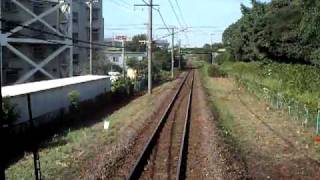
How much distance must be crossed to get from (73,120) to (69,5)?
54971 mm

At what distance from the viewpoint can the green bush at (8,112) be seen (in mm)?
18516

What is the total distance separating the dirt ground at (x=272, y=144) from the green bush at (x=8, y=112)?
7512 mm

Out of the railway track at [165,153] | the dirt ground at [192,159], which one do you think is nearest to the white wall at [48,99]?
the dirt ground at [192,159]

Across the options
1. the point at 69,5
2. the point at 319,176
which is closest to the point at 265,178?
the point at 319,176

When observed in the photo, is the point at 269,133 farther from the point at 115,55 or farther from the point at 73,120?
the point at 115,55

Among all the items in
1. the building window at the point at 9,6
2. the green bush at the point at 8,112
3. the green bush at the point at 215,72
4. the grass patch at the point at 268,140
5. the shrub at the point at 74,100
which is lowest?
the green bush at the point at 215,72

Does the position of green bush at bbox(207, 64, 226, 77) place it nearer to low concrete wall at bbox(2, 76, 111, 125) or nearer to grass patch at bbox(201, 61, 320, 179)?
low concrete wall at bbox(2, 76, 111, 125)

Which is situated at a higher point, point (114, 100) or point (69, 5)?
point (69, 5)

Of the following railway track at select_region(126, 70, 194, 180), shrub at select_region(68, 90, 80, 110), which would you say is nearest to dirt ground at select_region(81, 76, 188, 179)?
railway track at select_region(126, 70, 194, 180)

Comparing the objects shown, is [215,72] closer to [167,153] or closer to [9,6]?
[9,6]

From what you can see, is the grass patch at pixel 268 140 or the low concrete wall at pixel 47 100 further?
the low concrete wall at pixel 47 100

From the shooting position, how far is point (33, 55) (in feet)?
241

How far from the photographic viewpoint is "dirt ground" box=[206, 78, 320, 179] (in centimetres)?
1459

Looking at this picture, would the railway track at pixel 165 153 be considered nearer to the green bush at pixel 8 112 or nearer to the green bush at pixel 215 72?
the green bush at pixel 8 112
